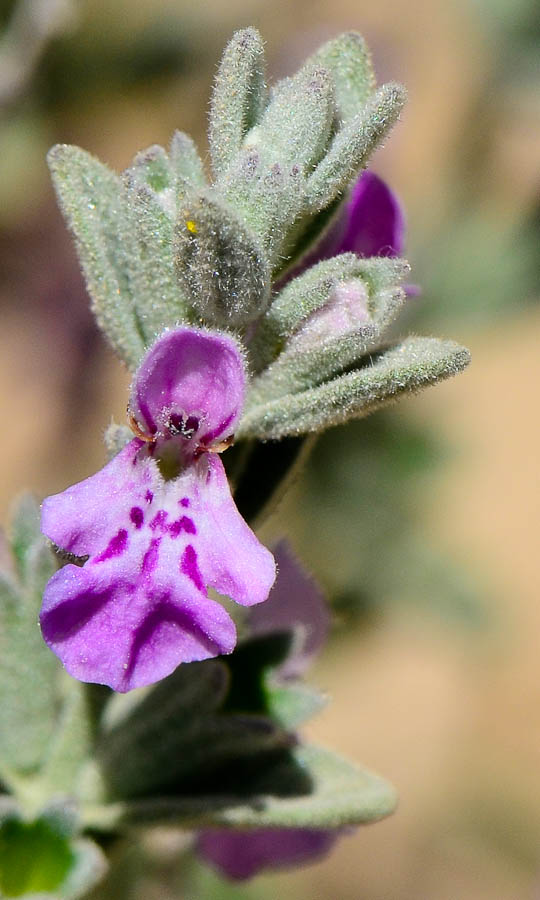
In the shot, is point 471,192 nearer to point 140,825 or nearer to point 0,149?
point 0,149

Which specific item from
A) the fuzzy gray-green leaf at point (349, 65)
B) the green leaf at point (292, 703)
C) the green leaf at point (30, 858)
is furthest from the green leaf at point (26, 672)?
the fuzzy gray-green leaf at point (349, 65)

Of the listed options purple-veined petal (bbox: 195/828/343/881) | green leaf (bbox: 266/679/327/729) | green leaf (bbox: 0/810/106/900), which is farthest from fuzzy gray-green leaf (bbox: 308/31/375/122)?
purple-veined petal (bbox: 195/828/343/881)

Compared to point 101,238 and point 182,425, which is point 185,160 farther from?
point 182,425

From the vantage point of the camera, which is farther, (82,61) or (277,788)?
(82,61)

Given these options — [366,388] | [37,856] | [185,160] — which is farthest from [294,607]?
[185,160]

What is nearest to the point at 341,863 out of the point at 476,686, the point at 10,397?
the point at 476,686

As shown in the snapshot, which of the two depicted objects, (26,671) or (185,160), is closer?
(185,160)

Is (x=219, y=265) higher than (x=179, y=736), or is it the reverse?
(x=219, y=265)
